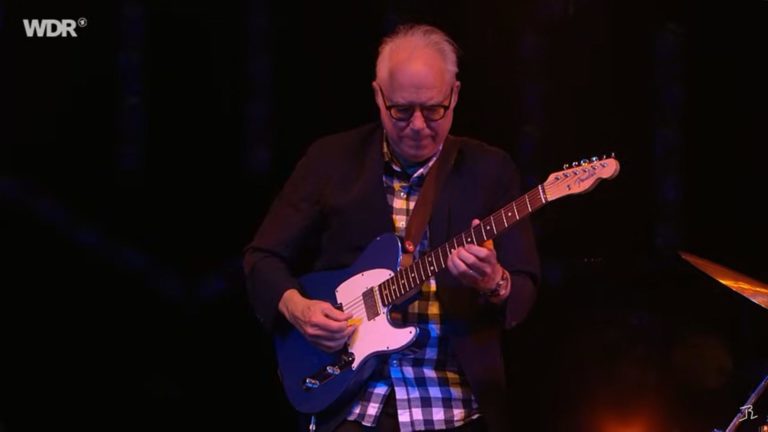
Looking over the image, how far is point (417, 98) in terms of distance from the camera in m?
2.93

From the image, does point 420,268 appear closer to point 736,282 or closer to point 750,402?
point 736,282

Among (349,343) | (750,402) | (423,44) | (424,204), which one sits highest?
(423,44)

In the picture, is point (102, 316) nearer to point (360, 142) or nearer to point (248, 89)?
point (248, 89)

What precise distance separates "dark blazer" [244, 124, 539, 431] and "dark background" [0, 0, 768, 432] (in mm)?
604

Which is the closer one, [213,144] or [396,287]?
[396,287]

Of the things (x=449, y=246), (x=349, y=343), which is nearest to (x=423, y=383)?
(x=349, y=343)

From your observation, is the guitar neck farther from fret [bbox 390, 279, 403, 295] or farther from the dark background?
the dark background

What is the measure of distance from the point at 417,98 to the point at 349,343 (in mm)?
750

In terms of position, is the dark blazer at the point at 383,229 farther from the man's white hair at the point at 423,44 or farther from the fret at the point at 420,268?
the man's white hair at the point at 423,44

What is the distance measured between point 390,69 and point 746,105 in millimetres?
1356

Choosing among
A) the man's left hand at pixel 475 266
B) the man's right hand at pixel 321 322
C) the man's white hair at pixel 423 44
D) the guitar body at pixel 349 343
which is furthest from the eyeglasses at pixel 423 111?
the man's right hand at pixel 321 322

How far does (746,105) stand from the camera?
3.50 meters

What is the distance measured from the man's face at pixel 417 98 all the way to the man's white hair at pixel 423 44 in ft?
0.09

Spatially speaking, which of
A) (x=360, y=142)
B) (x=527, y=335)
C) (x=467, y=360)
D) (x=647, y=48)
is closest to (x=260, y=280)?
(x=360, y=142)
